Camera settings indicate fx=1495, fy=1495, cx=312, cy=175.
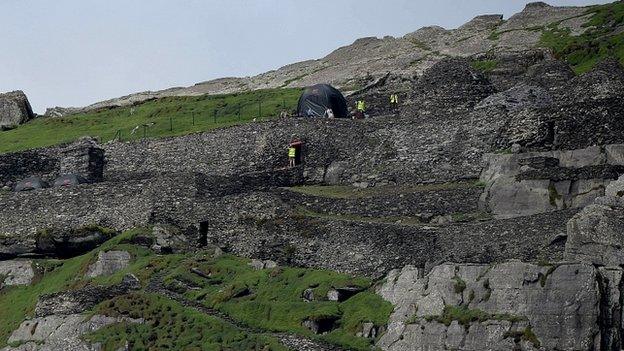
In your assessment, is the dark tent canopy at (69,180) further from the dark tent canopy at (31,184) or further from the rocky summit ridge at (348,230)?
the dark tent canopy at (31,184)

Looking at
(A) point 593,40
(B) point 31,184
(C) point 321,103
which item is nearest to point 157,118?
(C) point 321,103

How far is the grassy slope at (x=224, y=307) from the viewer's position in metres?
Answer: 53.9

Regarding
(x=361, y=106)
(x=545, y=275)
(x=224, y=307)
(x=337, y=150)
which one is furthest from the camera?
(x=361, y=106)

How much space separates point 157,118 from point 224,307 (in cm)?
3883

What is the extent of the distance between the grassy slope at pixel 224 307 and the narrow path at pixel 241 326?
0.98 ft

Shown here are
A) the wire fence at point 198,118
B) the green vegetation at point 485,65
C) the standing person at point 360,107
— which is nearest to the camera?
the standing person at point 360,107

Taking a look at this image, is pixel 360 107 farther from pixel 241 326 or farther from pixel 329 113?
pixel 241 326

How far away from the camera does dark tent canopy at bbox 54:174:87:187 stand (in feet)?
240

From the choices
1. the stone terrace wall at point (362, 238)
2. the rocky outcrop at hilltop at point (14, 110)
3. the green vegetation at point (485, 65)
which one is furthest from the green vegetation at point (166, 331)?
the rocky outcrop at hilltop at point (14, 110)

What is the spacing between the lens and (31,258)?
222 feet

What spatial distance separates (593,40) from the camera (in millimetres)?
92062

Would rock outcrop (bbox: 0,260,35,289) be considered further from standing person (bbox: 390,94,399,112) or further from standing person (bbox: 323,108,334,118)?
standing person (bbox: 390,94,399,112)

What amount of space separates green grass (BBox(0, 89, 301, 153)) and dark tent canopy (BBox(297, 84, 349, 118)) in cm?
657

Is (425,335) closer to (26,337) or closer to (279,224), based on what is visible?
(279,224)
